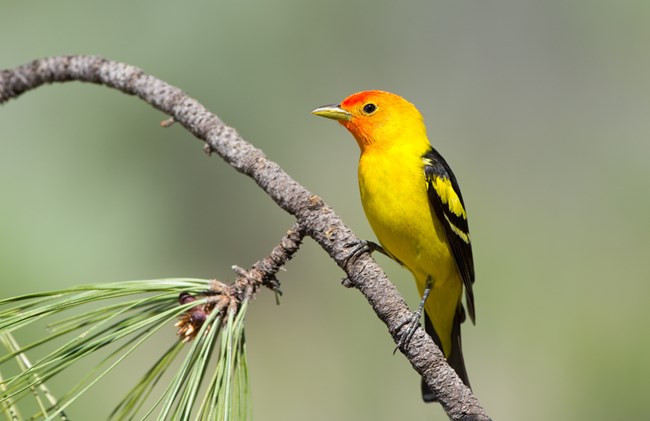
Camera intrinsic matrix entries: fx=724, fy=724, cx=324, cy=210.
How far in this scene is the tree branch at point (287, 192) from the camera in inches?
68.6

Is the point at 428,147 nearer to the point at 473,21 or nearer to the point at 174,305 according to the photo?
the point at 174,305

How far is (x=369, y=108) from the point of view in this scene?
317 cm

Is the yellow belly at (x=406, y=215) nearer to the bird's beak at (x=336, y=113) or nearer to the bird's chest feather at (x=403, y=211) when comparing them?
the bird's chest feather at (x=403, y=211)

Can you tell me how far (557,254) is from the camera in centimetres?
393

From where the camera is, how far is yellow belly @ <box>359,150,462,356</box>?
283 cm

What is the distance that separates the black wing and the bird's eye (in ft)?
1.16

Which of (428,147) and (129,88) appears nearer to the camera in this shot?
(129,88)

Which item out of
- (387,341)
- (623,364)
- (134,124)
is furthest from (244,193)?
(623,364)

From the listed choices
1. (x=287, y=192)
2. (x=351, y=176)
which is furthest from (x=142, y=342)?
(x=351, y=176)

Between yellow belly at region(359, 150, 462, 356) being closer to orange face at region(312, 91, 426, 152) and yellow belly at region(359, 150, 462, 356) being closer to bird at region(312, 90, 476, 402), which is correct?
bird at region(312, 90, 476, 402)

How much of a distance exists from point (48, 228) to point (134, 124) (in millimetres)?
819

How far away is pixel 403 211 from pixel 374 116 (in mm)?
527

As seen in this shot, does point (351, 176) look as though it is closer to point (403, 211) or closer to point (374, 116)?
point (374, 116)

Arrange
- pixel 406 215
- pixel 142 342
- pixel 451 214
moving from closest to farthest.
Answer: pixel 142 342 → pixel 406 215 → pixel 451 214
